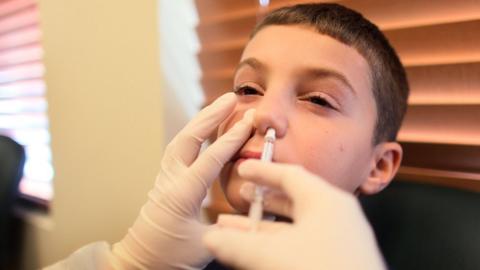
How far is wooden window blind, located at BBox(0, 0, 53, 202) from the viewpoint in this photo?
4.80 ft

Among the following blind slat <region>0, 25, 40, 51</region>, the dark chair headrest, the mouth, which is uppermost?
blind slat <region>0, 25, 40, 51</region>

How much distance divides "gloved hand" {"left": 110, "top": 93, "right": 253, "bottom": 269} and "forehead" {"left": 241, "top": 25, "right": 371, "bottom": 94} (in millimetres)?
103

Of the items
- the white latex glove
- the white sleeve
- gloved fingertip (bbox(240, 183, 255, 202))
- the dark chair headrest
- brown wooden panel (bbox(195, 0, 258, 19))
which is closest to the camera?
the white latex glove

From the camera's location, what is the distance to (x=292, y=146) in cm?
56

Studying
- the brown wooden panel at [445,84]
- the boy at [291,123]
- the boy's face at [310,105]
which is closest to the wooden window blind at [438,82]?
the brown wooden panel at [445,84]

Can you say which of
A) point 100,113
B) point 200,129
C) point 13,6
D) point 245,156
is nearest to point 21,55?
point 13,6

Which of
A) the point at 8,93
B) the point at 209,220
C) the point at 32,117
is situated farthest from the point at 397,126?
the point at 8,93

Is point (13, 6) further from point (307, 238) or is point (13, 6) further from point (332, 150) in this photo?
point (307, 238)

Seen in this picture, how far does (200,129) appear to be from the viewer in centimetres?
63

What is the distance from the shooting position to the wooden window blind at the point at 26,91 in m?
1.46

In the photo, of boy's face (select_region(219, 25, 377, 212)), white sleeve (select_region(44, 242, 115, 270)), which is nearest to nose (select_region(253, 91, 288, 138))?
boy's face (select_region(219, 25, 377, 212))

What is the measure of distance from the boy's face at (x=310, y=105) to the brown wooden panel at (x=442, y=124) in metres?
0.21

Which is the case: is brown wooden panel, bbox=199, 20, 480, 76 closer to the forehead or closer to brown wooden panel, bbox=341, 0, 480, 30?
brown wooden panel, bbox=341, 0, 480, 30

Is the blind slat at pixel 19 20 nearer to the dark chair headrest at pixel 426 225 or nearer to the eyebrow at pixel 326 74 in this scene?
the eyebrow at pixel 326 74
